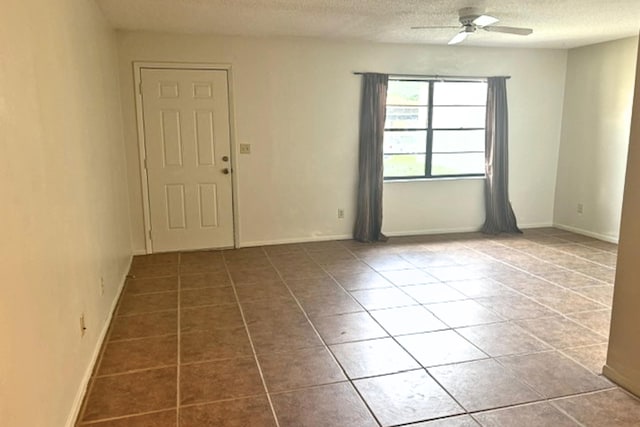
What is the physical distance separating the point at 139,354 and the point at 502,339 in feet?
7.51

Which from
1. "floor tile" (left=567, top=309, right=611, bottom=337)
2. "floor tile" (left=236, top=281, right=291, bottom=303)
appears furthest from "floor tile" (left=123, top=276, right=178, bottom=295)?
"floor tile" (left=567, top=309, right=611, bottom=337)

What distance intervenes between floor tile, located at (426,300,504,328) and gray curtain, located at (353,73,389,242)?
213cm

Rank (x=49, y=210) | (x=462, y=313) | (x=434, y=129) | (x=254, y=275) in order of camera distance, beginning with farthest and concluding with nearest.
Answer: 1. (x=434, y=129)
2. (x=254, y=275)
3. (x=462, y=313)
4. (x=49, y=210)

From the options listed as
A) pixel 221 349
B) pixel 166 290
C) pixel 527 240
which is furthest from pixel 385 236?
pixel 221 349

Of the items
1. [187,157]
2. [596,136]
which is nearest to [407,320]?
[187,157]

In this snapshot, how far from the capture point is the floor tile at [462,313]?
11.0ft

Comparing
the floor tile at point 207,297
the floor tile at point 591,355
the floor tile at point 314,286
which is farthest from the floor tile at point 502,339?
the floor tile at point 207,297

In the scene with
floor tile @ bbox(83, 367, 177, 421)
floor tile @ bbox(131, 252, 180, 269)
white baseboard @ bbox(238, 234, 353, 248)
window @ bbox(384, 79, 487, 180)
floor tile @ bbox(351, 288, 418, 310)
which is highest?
window @ bbox(384, 79, 487, 180)

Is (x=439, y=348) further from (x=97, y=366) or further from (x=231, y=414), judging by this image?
(x=97, y=366)

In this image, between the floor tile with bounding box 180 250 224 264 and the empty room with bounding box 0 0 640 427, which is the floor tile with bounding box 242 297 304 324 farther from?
the floor tile with bounding box 180 250 224 264

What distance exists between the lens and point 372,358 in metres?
2.81

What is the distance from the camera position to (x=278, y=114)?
535 centimetres

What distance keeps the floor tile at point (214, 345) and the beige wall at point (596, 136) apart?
15.7ft

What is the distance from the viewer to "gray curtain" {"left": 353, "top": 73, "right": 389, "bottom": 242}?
5.52 meters
